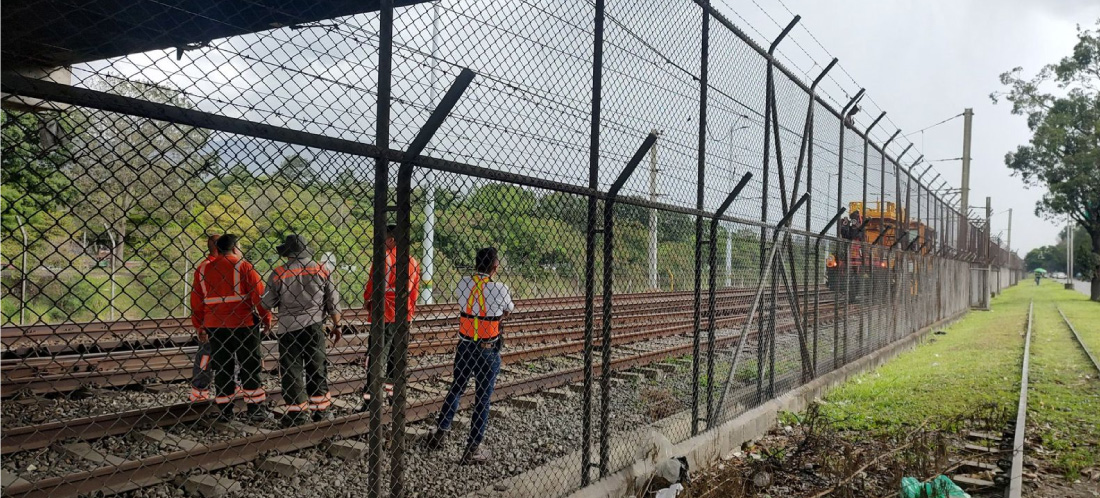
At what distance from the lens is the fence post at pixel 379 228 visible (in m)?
3.24

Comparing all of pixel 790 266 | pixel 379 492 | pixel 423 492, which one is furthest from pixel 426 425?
pixel 790 266

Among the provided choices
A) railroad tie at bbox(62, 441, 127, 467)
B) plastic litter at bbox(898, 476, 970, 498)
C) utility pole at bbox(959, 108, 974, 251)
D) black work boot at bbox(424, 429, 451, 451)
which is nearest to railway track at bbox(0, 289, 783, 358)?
black work boot at bbox(424, 429, 451, 451)

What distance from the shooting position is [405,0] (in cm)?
639

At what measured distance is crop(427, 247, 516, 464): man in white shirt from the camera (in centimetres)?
541

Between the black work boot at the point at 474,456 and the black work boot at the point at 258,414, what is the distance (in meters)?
1.87

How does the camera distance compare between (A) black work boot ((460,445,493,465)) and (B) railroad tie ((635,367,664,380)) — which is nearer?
(A) black work boot ((460,445,493,465))

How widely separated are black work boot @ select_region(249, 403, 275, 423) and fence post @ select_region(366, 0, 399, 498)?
3.07 m

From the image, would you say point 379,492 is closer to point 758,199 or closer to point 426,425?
point 426,425

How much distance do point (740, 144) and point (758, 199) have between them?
30.0 inches

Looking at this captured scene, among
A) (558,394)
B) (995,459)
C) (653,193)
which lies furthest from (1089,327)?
(653,193)

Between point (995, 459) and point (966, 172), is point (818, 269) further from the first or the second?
point (966, 172)

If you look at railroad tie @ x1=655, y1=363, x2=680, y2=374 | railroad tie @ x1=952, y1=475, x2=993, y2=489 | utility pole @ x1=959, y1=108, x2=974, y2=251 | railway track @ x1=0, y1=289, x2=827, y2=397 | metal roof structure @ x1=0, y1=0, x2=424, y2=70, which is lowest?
railroad tie @ x1=952, y1=475, x2=993, y2=489

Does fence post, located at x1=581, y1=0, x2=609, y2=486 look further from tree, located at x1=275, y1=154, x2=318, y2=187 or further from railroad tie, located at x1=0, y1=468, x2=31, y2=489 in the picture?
railroad tie, located at x1=0, y1=468, x2=31, y2=489

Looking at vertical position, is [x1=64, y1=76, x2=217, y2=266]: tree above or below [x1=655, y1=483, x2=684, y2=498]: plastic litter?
above
